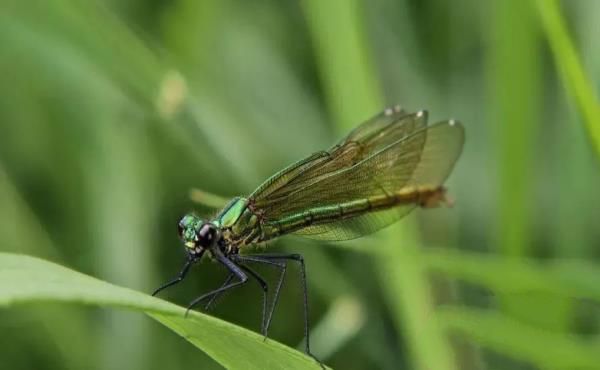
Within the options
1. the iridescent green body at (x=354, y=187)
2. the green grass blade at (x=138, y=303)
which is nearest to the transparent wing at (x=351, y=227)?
the iridescent green body at (x=354, y=187)

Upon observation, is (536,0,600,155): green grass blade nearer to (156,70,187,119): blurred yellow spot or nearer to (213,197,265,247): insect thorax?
(213,197,265,247): insect thorax

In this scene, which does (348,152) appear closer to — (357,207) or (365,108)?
(357,207)

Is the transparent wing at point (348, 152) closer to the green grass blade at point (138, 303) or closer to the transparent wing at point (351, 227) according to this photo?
the transparent wing at point (351, 227)

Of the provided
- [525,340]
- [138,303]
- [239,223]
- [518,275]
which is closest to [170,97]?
[239,223]

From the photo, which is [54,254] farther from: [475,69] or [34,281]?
[34,281]

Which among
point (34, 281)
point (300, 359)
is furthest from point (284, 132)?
point (34, 281)
